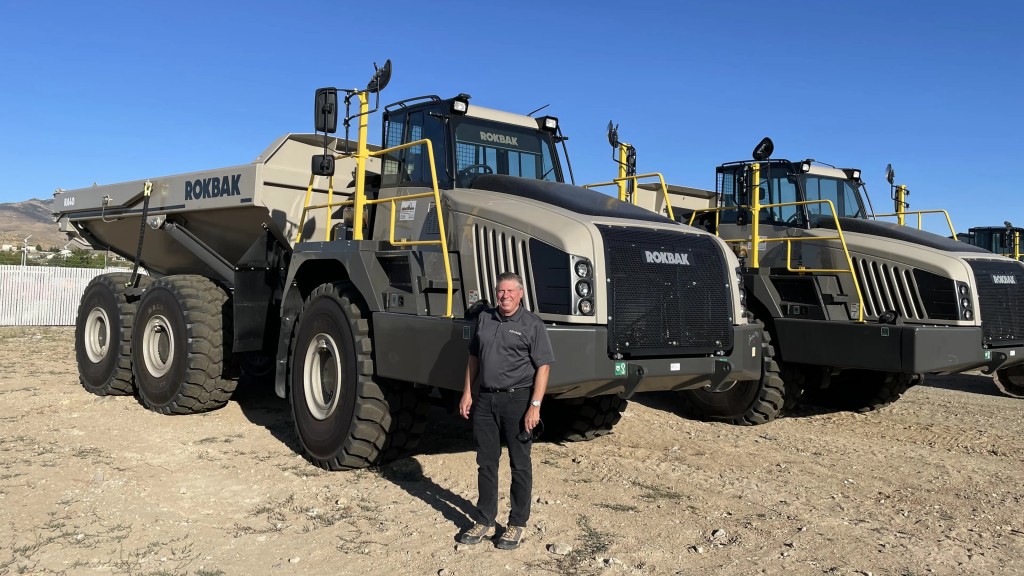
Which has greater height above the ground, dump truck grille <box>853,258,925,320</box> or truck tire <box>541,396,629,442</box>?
dump truck grille <box>853,258,925,320</box>

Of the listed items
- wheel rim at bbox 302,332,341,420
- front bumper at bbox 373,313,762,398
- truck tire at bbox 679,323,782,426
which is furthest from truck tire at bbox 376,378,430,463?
truck tire at bbox 679,323,782,426

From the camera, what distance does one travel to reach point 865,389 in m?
10.2

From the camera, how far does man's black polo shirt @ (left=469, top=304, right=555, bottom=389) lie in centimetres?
496

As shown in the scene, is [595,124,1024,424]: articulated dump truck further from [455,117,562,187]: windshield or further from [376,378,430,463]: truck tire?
[376,378,430,463]: truck tire

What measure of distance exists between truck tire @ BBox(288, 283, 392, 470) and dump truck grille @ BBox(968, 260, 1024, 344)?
572 centimetres

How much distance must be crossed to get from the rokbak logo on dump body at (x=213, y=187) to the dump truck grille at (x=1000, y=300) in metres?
7.14

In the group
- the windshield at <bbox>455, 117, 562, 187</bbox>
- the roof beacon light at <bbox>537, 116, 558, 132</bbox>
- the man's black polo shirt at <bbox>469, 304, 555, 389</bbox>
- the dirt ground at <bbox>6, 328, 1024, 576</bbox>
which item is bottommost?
the dirt ground at <bbox>6, 328, 1024, 576</bbox>

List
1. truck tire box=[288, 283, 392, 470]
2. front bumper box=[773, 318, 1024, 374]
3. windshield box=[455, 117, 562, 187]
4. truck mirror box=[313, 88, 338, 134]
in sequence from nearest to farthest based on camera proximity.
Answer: truck tire box=[288, 283, 392, 470] < truck mirror box=[313, 88, 338, 134] < windshield box=[455, 117, 562, 187] < front bumper box=[773, 318, 1024, 374]

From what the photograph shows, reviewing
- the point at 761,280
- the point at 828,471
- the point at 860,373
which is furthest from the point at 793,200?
the point at 828,471

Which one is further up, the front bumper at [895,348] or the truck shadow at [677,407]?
the front bumper at [895,348]

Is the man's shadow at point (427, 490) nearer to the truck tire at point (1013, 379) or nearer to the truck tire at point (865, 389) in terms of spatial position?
the truck tire at point (865, 389)

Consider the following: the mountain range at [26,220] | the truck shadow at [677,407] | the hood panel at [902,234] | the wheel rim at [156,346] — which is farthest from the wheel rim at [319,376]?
the mountain range at [26,220]

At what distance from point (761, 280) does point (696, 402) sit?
1474mm

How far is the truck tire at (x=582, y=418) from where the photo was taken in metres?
7.90
